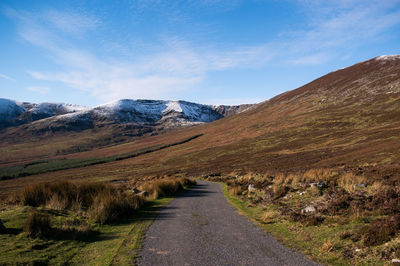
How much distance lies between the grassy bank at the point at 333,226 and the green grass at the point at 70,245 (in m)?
5.07

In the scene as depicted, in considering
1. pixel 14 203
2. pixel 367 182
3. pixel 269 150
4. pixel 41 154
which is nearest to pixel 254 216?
pixel 367 182

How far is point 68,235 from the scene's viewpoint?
9047 mm

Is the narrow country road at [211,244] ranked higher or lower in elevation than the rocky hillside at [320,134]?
lower

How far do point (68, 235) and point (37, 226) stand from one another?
3.39 feet

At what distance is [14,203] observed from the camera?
13211mm

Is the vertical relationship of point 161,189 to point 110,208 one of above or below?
below

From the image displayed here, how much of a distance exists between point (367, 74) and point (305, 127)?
2171 inches

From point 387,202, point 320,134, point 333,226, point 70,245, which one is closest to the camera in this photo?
point 70,245

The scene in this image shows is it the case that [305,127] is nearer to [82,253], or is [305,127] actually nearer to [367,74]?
[367,74]

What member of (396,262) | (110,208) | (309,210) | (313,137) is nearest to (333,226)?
(309,210)

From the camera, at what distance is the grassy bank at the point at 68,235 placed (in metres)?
7.03

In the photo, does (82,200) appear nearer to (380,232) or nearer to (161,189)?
(161,189)

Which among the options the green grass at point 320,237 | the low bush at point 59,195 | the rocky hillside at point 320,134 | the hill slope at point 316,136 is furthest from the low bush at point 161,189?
the rocky hillside at point 320,134

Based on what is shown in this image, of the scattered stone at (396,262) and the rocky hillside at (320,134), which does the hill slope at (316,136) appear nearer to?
the rocky hillside at (320,134)
